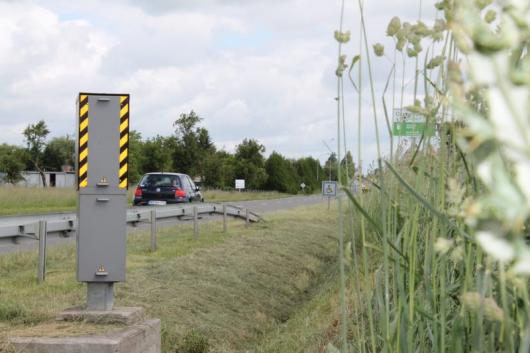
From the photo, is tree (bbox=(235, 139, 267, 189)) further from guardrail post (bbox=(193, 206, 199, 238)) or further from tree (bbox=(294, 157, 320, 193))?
guardrail post (bbox=(193, 206, 199, 238))

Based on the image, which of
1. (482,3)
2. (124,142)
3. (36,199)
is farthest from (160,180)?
(482,3)

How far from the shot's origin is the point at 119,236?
6039mm

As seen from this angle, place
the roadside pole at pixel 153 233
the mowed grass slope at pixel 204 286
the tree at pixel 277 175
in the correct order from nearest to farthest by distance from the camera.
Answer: the mowed grass slope at pixel 204 286
the roadside pole at pixel 153 233
the tree at pixel 277 175

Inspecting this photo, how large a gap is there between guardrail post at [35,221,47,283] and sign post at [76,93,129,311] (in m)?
2.90

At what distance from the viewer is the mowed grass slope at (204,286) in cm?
734

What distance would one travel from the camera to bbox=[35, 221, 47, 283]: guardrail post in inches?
343

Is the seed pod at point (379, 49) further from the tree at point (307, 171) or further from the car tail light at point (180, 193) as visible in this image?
the tree at point (307, 171)

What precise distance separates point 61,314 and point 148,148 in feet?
162

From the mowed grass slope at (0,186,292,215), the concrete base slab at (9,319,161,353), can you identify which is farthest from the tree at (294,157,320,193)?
the concrete base slab at (9,319,161,353)

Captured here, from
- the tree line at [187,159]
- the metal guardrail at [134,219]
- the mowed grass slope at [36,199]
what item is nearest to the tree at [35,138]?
the tree line at [187,159]

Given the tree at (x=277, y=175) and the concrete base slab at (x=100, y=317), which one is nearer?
the concrete base slab at (x=100, y=317)

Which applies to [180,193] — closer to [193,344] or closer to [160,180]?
[160,180]

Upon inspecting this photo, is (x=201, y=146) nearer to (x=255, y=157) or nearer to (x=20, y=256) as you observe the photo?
(x=255, y=157)

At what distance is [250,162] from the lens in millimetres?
74062
